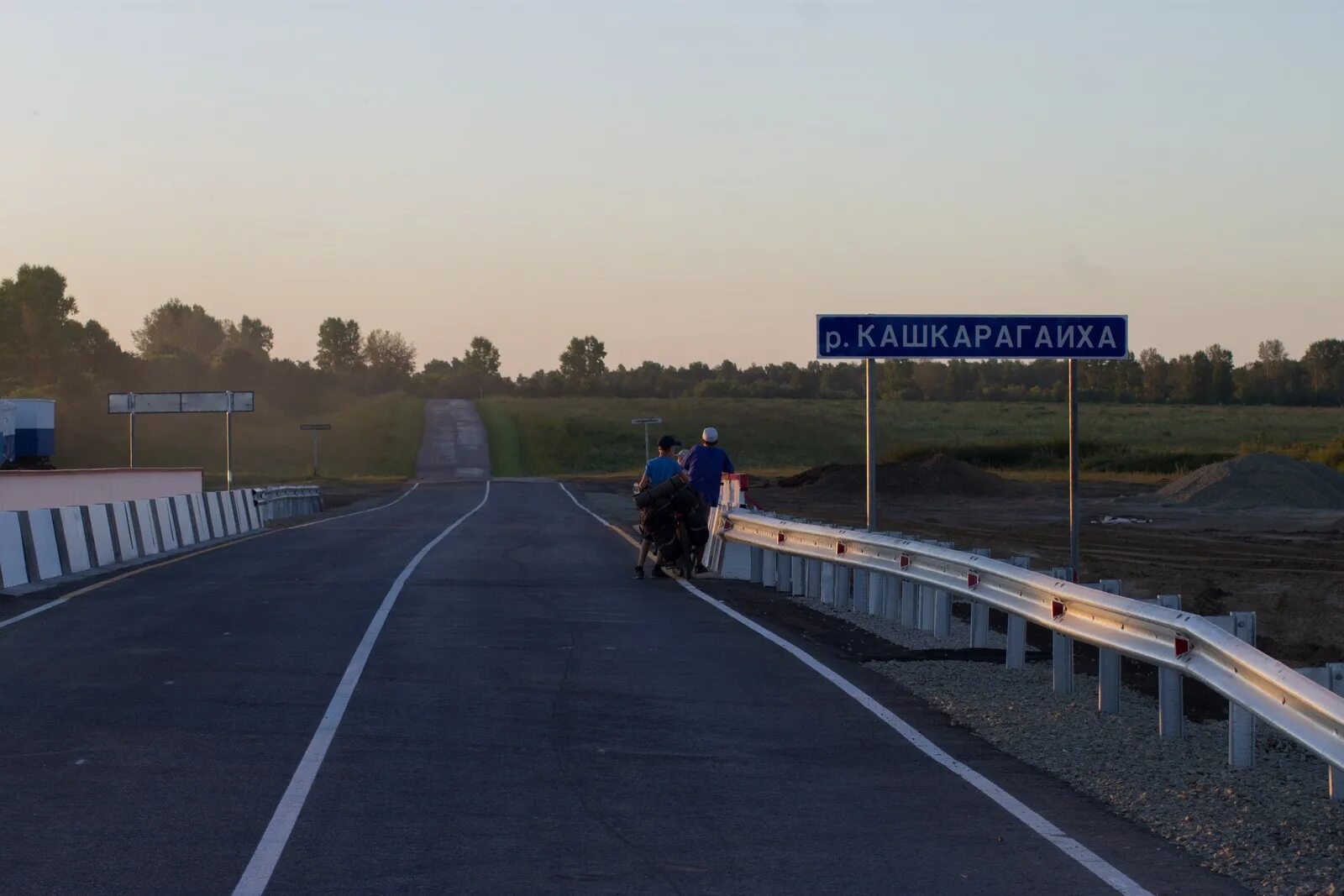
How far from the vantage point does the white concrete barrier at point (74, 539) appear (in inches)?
827

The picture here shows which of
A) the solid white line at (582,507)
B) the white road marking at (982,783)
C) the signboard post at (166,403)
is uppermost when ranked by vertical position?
the signboard post at (166,403)

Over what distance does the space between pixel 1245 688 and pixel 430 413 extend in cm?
13585

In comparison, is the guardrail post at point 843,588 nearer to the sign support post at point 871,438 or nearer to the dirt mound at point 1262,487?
the sign support post at point 871,438

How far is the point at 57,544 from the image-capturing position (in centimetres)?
2078

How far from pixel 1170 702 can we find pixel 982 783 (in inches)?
61.8

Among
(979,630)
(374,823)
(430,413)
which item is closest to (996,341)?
(979,630)

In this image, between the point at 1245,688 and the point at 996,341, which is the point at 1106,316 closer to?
the point at 996,341

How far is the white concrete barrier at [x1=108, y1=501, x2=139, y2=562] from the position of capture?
23.4 m

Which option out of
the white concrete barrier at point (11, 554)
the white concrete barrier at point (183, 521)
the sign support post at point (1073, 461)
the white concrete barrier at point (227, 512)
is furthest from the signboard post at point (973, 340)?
the white concrete barrier at point (227, 512)

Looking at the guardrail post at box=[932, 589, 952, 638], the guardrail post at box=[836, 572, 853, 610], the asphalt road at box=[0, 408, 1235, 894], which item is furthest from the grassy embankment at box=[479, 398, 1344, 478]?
the asphalt road at box=[0, 408, 1235, 894]

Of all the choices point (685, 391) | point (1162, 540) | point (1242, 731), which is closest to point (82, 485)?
point (1162, 540)

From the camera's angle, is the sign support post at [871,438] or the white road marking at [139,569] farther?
the sign support post at [871,438]

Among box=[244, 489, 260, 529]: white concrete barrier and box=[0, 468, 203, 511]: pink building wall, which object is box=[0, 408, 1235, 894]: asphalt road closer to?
box=[0, 468, 203, 511]: pink building wall

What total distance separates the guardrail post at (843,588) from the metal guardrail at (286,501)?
23473 millimetres
